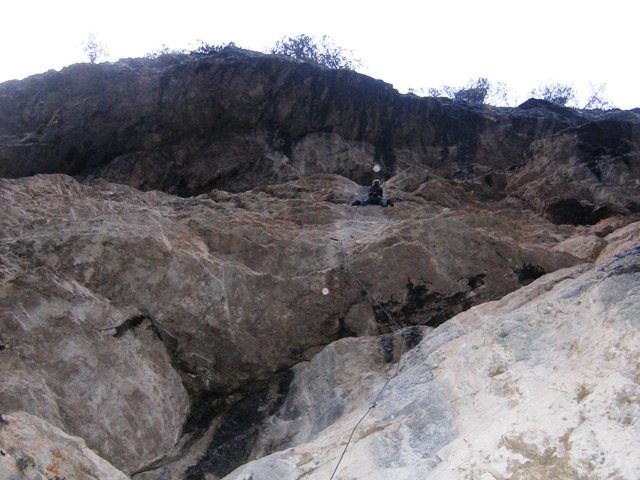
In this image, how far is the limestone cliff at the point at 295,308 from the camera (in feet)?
16.1

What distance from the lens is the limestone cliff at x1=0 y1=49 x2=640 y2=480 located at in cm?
490

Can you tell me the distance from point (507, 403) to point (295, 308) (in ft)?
13.9

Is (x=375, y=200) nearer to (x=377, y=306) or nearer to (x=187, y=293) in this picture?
(x=377, y=306)

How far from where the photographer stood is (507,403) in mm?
4906

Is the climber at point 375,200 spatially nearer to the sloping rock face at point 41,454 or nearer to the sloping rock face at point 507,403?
the sloping rock face at point 507,403

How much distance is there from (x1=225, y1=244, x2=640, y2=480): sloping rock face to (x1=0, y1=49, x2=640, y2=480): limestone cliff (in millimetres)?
20

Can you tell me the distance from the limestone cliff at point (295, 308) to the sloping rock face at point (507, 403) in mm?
20

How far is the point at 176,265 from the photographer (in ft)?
27.6

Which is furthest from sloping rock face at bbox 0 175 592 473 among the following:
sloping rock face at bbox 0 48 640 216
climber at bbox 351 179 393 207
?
sloping rock face at bbox 0 48 640 216

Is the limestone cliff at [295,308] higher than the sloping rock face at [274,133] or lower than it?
lower

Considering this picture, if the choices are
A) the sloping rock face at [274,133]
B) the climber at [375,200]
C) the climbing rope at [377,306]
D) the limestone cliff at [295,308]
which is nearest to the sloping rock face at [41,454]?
the limestone cliff at [295,308]

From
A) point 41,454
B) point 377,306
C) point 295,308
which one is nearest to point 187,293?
point 295,308

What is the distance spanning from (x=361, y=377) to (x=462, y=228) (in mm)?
3671

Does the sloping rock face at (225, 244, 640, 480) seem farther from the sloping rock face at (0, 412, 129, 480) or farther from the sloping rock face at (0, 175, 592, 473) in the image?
the sloping rock face at (0, 175, 592, 473)
